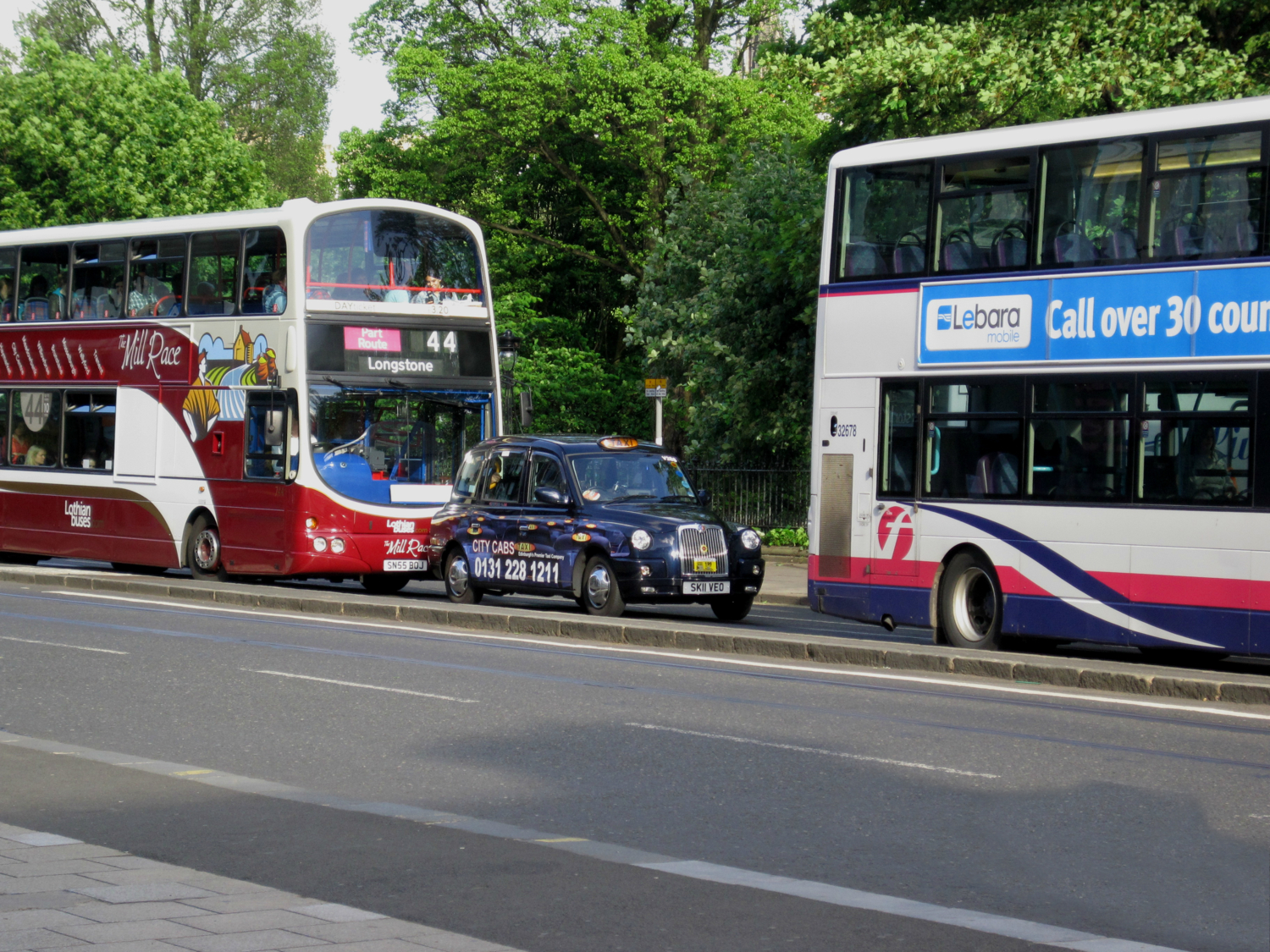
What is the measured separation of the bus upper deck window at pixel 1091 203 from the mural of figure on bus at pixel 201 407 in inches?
496

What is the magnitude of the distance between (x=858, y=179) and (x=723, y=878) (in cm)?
1084

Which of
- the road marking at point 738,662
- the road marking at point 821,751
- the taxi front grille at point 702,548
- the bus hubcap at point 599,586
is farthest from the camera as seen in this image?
the bus hubcap at point 599,586

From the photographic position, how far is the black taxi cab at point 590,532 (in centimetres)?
1794

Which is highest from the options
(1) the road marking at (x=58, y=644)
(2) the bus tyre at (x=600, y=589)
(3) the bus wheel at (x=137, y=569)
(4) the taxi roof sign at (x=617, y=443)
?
(4) the taxi roof sign at (x=617, y=443)

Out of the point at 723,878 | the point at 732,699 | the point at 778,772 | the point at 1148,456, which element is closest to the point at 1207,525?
the point at 1148,456

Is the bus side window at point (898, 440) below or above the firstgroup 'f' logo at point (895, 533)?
above

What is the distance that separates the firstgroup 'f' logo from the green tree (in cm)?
4403

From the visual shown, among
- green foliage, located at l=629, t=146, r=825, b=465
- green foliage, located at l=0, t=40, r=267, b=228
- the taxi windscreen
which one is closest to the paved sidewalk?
the taxi windscreen

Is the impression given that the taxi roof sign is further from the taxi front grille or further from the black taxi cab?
the taxi front grille

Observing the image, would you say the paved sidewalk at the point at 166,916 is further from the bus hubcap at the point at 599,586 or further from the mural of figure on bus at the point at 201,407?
the mural of figure on bus at the point at 201,407

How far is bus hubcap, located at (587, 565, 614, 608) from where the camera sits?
18281 millimetres

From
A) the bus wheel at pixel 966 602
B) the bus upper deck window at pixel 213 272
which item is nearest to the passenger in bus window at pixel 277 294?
the bus upper deck window at pixel 213 272

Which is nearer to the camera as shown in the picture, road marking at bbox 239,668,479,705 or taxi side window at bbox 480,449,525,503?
road marking at bbox 239,668,479,705

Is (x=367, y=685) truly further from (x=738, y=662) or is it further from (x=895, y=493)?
(x=895, y=493)
